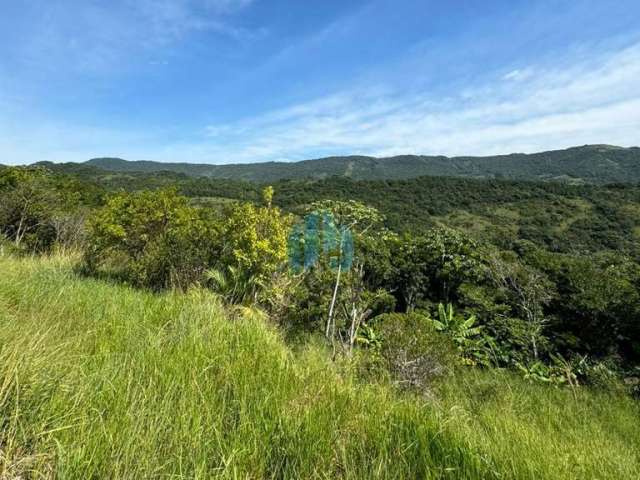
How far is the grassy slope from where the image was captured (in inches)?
57.3

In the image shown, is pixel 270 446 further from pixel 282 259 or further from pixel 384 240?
pixel 384 240

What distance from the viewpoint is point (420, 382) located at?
345 centimetres

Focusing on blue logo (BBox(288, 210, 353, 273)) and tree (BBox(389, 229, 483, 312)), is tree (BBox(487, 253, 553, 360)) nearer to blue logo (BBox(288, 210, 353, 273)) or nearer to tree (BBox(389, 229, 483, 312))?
tree (BBox(389, 229, 483, 312))

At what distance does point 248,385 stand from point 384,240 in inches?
305

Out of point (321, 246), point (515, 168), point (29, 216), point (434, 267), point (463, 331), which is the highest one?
point (29, 216)

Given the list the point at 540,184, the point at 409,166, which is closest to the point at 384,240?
the point at 540,184

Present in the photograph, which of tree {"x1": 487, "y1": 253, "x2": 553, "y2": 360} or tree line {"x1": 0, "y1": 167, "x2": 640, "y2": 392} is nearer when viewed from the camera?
tree line {"x1": 0, "y1": 167, "x2": 640, "y2": 392}

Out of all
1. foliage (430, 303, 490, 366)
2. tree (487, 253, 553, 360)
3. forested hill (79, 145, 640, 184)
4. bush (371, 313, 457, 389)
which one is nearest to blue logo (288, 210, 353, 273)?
foliage (430, 303, 490, 366)

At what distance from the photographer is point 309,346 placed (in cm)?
350

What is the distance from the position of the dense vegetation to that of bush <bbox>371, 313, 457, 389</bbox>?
26 millimetres

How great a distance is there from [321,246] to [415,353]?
4.14 meters

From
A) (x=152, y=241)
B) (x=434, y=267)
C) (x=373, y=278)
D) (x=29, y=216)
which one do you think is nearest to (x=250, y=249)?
(x=152, y=241)

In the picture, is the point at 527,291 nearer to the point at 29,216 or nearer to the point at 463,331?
the point at 463,331

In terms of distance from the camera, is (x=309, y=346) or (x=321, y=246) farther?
(x=321, y=246)
